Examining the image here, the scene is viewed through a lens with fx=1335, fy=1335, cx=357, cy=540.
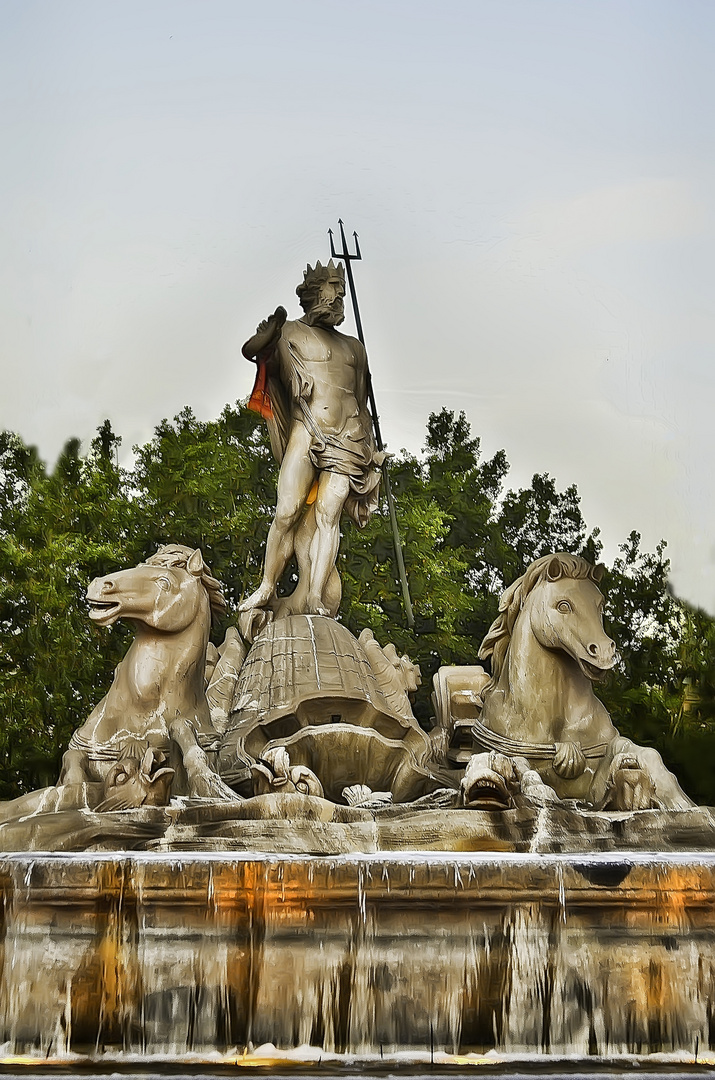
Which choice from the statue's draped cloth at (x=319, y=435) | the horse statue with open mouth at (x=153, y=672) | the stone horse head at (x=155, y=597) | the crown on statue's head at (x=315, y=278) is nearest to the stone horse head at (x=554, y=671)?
the horse statue with open mouth at (x=153, y=672)

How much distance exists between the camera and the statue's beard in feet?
30.1

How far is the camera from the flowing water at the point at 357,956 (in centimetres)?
492

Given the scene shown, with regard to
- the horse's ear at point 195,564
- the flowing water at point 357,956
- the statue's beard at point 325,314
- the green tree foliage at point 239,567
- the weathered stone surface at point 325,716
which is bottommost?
the flowing water at point 357,956

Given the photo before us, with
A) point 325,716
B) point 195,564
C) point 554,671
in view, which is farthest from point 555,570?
point 195,564

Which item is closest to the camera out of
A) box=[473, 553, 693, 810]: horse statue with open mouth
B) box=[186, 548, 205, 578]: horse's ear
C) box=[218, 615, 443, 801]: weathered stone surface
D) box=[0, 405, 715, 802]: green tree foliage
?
box=[473, 553, 693, 810]: horse statue with open mouth

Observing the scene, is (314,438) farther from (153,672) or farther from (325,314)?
(153,672)

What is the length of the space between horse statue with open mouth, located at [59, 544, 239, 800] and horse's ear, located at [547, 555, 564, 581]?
1.86 m

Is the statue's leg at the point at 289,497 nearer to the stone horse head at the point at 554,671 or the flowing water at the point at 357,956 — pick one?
the stone horse head at the point at 554,671

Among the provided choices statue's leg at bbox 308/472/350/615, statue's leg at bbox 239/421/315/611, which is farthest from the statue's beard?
statue's leg at bbox 308/472/350/615

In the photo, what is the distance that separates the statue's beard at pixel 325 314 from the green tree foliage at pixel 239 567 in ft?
32.0

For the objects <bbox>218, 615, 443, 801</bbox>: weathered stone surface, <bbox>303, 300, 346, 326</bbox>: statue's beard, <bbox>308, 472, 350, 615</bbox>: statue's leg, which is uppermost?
<bbox>303, 300, 346, 326</bbox>: statue's beard

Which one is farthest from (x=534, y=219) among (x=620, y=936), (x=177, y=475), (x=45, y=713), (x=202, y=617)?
(x=620, y=936)

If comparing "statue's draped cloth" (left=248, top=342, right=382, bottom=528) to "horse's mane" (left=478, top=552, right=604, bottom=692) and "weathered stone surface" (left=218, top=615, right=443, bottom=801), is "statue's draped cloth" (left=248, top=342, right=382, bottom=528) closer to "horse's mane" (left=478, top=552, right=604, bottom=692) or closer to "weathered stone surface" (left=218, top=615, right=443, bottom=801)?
"weathered stone surface" (left=218, top=615, right=443, bottom=801)

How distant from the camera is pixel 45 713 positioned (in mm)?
19406
